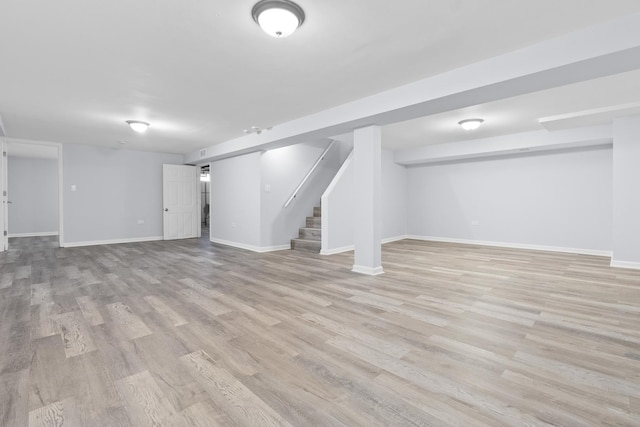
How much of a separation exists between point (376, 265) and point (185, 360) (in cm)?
302

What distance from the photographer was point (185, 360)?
2045mm

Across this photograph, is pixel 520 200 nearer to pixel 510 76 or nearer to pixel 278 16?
pixel 510 76

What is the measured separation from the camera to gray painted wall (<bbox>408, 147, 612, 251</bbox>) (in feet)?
20.0

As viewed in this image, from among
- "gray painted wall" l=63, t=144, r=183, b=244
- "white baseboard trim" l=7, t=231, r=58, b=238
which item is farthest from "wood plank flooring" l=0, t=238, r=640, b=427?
"white baseboard trim" l=7, t=231, r=58, b=238

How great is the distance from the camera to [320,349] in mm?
2201

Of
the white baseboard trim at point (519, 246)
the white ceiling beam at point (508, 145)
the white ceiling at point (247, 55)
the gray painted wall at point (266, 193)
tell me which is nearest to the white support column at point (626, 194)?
the white ceiling beam at point (508, 145)

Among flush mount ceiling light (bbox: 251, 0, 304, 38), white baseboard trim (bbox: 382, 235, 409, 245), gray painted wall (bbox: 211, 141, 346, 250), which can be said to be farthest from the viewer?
white baseboard trim (bbox: 382, 235, 409, 245)

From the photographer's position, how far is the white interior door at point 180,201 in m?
8.45

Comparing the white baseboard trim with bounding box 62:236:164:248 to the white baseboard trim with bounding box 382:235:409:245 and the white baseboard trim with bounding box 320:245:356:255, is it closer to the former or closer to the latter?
the white baseboard trim with bounding box 320:245:356:255

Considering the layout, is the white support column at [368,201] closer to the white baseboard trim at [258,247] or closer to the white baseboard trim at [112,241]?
the white baseboard trim at [258,247]

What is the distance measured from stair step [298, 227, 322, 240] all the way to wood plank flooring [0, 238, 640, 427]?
2.36m

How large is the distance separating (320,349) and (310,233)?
4.72 metres

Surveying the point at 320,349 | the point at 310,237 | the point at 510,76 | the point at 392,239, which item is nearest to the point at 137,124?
the point at 310,237

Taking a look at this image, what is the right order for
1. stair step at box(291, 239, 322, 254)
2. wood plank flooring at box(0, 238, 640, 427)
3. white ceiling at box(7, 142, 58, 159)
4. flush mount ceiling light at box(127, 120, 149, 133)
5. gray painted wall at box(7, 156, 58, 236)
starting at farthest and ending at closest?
gray painted wall at box(7, 156, 58, 236) < white ceiling at box(7, 142, 58, 159) < stair step at box(291, 239, 322, 254) < flush mount ceiling light at box(127, 120, 149, 133) < wood plank flooring at box(0, 238, 640, 427)
